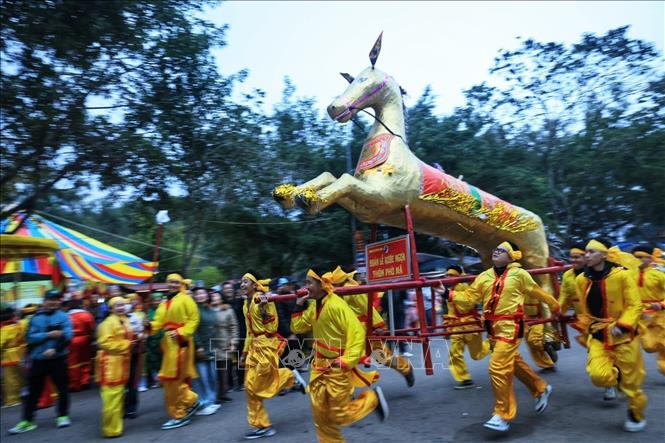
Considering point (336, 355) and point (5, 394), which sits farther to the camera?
point (5, 394)

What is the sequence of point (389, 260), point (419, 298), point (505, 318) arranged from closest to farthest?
point (505, 318) → point (419, 298) → point (389, 260)

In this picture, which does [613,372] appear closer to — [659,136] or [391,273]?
[391,273]

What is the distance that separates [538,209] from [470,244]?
342 inches

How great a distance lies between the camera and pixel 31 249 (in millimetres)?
5039

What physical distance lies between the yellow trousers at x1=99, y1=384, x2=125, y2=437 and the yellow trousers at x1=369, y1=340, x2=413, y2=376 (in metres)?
2.96

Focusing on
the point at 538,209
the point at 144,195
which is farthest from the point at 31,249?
the point at 538,209

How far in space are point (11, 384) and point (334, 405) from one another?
5916 millimetres

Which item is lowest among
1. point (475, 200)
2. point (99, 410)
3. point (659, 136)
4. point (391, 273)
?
point (99, 410)

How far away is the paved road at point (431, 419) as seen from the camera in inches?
204

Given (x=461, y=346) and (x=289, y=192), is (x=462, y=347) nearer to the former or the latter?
(x=461, y=346)

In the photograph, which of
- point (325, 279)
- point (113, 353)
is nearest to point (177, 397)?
point (113, 353)

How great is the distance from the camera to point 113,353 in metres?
6.25

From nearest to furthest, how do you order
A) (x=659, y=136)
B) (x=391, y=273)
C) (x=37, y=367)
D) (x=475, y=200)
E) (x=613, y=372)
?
(x=613, y=372) < (x=391, y=273) < (x=475, y=200) < (x=37, y=367) < (x=659, y=136)

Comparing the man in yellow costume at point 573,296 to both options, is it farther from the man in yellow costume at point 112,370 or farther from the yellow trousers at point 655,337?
the man in yellow costume at point 112,370
